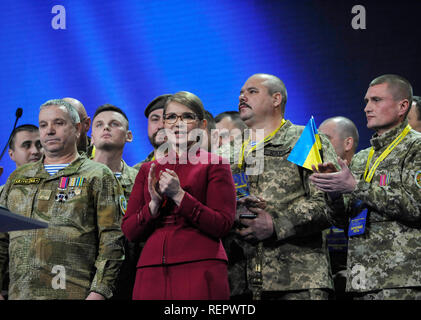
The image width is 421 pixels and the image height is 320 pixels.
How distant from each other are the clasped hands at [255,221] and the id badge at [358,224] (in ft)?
1.62

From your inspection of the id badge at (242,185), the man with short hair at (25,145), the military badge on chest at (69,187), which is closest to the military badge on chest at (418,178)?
the id badge at (242,185)

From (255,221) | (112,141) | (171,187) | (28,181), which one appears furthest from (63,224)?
(112,141)

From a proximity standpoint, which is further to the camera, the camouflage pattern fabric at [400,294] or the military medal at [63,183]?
the military medal at [63,183]

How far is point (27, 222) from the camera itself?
2.12 metres

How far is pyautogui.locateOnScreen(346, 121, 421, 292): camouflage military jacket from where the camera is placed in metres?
3.13

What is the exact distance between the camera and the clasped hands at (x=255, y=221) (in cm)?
328

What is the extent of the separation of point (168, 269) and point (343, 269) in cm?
217

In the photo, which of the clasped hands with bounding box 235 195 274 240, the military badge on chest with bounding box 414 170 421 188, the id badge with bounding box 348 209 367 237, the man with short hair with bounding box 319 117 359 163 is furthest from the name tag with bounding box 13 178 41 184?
the man with short hair with bounding box 319 117 359 163

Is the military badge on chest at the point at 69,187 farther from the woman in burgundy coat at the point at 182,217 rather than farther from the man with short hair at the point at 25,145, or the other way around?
the man with short hair at the point at 25,145

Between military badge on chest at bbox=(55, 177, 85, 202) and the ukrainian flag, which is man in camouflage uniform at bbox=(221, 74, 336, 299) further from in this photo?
military badge on chest at bbox=(55, 177, 85, 202)

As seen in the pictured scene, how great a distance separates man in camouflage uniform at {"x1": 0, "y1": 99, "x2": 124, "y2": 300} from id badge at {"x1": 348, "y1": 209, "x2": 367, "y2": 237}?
52.2 inches

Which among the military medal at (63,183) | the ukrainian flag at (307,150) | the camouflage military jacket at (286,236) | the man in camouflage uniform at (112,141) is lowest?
the camouflage military jacket at (286,236)
